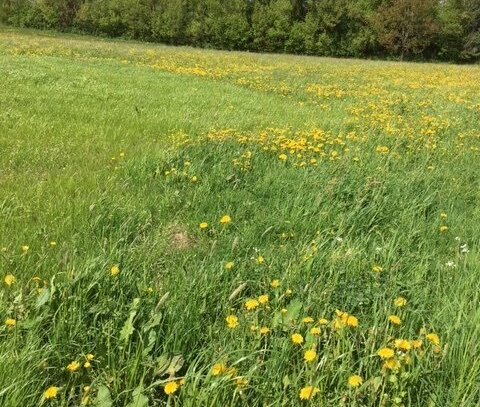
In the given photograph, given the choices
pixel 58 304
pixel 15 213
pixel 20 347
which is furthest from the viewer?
pixel 15 213

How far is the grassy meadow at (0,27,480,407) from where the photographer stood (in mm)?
2041

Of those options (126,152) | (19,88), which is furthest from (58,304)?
(19,88)

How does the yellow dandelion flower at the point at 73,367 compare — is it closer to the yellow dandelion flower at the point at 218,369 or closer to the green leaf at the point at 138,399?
the green leaf at the point at 138,399

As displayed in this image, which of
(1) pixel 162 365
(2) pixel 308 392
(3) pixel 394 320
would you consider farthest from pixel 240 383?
(3) pixel 394 320

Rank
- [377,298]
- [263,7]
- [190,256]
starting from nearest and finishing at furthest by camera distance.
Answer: [377,298], [190,256], [263,7]

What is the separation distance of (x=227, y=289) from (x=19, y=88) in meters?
8.97

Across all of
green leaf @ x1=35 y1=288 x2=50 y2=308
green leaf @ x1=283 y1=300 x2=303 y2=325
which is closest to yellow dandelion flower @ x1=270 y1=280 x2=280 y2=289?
green leaf @ x1=283 y1=300 x2=303 y2=325

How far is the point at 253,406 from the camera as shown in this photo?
1982 mm

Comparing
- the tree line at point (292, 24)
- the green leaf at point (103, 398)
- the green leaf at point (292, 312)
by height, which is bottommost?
the green leaf at point (103, 398)

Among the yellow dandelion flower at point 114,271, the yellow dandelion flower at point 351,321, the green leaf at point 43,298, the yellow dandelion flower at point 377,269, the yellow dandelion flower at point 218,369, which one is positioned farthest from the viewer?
the yellow dandelion flower at point 377,269

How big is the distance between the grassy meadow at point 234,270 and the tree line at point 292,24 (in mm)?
56684

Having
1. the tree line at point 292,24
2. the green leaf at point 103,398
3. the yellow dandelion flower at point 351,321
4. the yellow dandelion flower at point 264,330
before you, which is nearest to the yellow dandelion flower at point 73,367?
the green leaf at point 103,398

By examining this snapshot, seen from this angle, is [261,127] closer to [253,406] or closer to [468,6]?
[253,406]

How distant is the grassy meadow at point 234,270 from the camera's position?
6.70 feet
